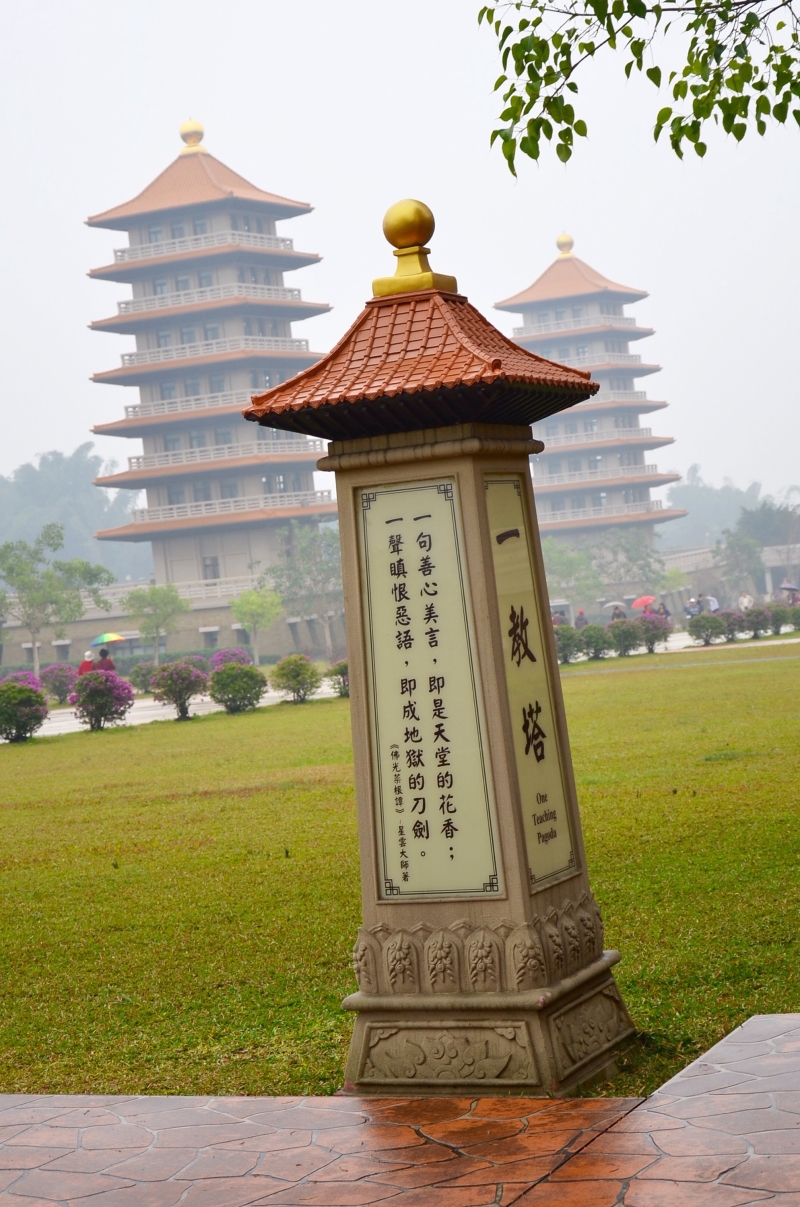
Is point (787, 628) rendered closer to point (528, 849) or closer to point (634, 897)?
point (634, 897)

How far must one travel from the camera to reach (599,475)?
Answer: 175ft

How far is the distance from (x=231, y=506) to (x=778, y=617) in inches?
782

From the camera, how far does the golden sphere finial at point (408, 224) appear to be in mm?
3963

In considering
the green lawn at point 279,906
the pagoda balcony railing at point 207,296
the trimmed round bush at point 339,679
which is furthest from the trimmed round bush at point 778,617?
the pagoda balcony railing at point 207,296

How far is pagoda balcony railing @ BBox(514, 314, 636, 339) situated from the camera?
53688 millimetres

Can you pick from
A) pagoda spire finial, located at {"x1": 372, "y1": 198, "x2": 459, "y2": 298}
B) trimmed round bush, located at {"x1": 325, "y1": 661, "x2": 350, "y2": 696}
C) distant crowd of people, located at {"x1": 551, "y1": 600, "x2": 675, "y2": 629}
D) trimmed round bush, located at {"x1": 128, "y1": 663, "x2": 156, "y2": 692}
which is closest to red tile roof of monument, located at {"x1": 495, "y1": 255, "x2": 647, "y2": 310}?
distant crowd of people, located at {"x1": 551, "y1": 600, "x2": 675, "y2": 629}

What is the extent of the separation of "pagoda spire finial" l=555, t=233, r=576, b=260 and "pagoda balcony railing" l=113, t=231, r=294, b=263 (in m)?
15.2

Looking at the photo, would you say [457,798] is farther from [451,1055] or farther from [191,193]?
[191,193]

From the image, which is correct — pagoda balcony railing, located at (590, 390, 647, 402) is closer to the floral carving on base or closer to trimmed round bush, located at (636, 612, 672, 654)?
trimmed round bush, located at (636, 612, 672, 654)

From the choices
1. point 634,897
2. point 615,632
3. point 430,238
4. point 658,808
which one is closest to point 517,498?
point 430,238

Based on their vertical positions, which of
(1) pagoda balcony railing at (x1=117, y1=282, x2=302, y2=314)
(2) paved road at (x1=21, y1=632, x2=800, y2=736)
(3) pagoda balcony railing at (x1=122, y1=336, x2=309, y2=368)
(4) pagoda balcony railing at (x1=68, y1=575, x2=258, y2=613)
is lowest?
(2) paved road at (x1=21, y1=632, x2=800, y2=736)

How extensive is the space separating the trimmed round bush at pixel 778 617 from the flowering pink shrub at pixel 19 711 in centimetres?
1675

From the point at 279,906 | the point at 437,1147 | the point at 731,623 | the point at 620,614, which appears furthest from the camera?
the point at 620,614

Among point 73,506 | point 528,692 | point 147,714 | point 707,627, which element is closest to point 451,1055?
point 528,692
